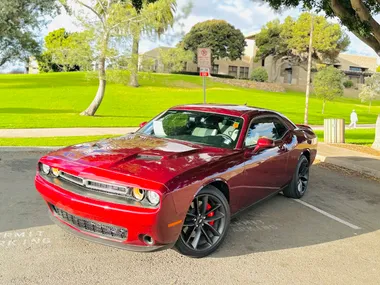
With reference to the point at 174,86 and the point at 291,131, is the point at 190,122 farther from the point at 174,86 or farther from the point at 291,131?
the point at 174,86

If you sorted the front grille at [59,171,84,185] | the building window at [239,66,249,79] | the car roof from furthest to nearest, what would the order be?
the building window at [239,66,249,79] → the car roof → the front grille at [59,171,84,185]

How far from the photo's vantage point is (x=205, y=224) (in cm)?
377

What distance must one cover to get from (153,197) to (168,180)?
0.20 meters

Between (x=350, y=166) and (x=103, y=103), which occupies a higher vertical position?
(x=103, y=103)

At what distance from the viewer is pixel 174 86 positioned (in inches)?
1672

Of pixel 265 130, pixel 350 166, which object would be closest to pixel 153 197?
pixel 265 130

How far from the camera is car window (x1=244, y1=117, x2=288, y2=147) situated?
15.7ft

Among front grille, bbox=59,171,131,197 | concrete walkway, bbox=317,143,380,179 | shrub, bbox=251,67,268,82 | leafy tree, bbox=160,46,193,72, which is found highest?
shrub, bbox=251,67,268,82

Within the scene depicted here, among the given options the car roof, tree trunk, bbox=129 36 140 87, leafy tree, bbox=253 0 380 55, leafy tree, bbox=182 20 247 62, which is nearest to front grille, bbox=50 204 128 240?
the car roof

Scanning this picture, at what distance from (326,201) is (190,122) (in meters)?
2.84

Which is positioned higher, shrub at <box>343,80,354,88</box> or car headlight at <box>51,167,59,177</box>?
shrub at <box>343,80,354,88</box>

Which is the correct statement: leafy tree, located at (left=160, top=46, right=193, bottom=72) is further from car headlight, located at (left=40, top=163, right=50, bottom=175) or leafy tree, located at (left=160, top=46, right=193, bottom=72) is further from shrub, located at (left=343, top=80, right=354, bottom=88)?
shrub, located at (left=343, top=80, right=354, bottom=88)

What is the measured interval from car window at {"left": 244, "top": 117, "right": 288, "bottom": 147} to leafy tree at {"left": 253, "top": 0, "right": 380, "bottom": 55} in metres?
5.52

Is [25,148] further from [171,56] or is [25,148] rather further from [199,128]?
[171,56]
